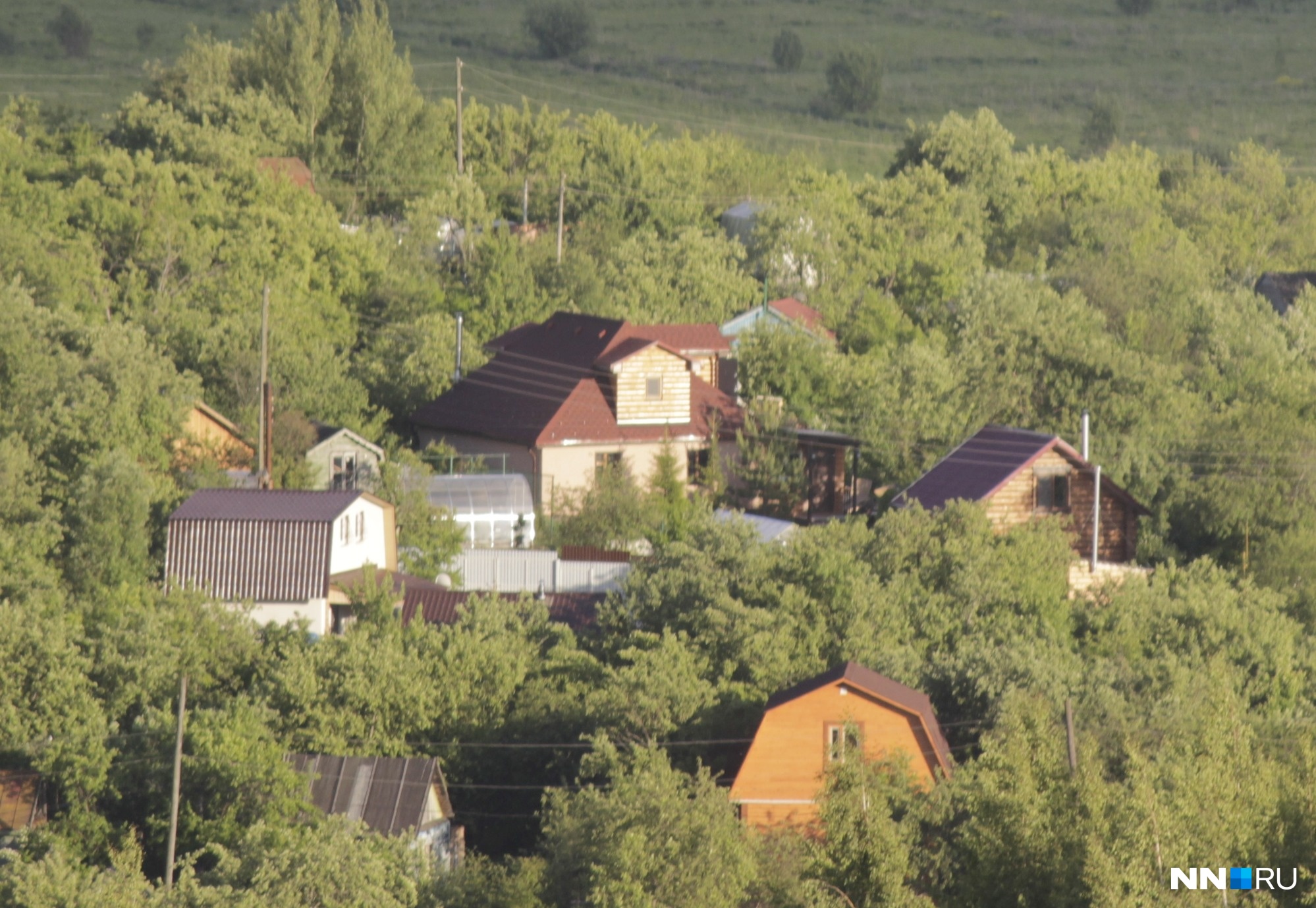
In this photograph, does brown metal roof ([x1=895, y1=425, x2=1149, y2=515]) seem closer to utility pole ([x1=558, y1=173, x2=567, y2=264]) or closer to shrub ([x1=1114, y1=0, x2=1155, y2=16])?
utility pole ([x1=558, y1=173, x2=567, y2=264])

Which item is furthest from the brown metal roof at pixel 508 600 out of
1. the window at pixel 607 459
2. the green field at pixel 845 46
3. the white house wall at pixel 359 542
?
the green field at pixel 845 46

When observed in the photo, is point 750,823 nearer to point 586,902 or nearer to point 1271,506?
point 586,902

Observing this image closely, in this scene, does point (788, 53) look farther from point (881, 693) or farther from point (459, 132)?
point (881, 693)

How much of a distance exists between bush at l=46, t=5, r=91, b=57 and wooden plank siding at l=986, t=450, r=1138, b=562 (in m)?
72.2

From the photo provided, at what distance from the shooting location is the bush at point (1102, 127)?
9244 centimetres

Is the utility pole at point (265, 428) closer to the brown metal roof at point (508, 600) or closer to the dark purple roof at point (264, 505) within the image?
the dark purple roof at point (264, 505)

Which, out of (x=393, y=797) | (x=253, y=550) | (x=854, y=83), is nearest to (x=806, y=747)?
(x=393, y=797)

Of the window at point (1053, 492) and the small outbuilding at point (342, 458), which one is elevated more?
the small outbuilding at point (342, 458)

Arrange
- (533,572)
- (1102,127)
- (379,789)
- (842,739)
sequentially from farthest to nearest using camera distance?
(1102,127), (533,572), (379,789), (842,739)

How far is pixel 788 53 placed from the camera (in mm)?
109312

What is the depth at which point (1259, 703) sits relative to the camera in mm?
26734

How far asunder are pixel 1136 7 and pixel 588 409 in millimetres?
98635

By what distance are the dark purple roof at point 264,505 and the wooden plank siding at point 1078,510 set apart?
10911mm

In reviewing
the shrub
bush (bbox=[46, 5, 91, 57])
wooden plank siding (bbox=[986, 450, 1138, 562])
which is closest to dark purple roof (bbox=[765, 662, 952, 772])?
wooden plank siding (bbox=[986, 450, 1138, 562])
